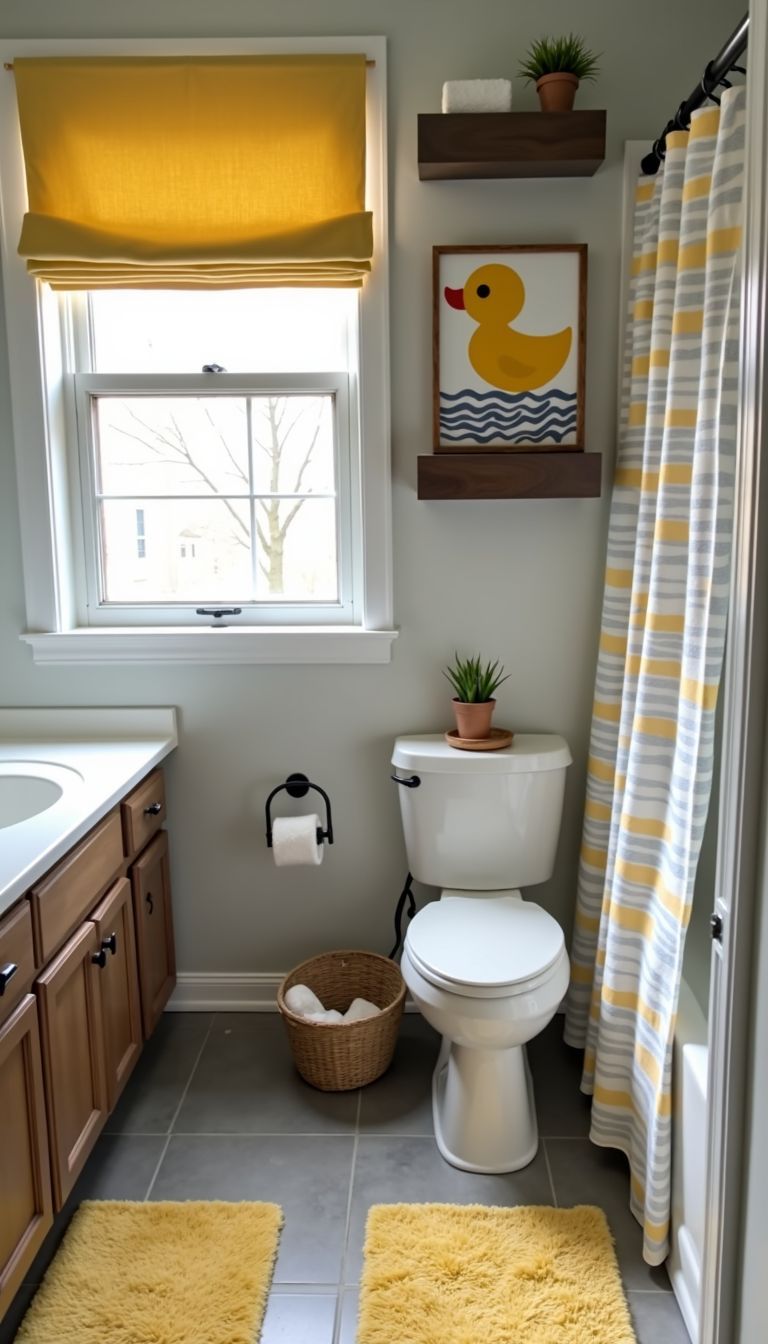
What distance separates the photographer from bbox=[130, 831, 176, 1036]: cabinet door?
88.5 inches

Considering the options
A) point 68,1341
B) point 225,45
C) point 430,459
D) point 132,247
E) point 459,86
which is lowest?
point 68,1341

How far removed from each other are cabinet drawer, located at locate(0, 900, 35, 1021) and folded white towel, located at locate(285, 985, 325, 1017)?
0.85 metres

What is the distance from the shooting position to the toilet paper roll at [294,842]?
237 cm

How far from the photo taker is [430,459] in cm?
223

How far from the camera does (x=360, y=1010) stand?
7.75 feet

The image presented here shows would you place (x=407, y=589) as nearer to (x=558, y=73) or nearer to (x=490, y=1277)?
(x=558, y=73)

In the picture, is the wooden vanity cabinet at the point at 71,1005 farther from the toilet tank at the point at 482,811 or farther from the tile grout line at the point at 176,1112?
the toilet tank at the point at 482,811

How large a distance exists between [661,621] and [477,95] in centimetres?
125

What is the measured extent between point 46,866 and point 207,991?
1.17 meters

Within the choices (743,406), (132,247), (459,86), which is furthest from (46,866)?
(459,86)

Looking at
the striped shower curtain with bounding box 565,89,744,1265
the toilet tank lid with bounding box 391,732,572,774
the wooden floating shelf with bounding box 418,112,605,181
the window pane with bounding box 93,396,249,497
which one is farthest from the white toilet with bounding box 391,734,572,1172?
the wooden floating shelf with bounding box 418,112,605,181

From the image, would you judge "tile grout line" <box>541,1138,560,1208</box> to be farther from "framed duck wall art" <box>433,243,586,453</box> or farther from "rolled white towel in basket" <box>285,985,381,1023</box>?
"framed duck wall art" <box>433,243,586,453</box>

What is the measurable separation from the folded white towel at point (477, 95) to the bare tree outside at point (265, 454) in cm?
73

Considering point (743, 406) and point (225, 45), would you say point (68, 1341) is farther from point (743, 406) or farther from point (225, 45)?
point (225, 45)
